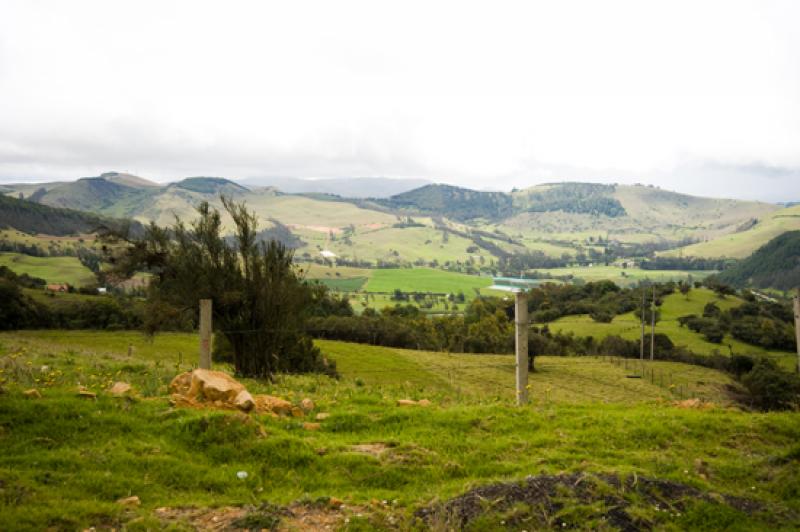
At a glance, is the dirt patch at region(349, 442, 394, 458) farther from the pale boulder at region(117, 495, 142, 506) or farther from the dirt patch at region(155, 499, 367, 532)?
the pale boulder at region(117, 495, 142, 506)

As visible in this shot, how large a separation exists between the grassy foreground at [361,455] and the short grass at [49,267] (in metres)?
121

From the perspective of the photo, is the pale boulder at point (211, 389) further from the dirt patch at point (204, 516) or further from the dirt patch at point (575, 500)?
the dirt patch at point (575, 500)

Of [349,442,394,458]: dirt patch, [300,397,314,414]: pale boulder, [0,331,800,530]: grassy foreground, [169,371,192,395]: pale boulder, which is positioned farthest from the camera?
[169,371,192,395]: pale boulder

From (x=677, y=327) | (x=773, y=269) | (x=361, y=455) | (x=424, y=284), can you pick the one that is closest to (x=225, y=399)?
(x=361, y=455)

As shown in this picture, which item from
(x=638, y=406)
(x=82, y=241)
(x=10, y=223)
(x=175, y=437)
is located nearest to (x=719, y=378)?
(x=638, y=406)

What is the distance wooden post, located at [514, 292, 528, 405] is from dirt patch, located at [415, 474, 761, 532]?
14.8ft

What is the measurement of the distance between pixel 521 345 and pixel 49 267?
148 metres

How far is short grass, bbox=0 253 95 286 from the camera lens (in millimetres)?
118438

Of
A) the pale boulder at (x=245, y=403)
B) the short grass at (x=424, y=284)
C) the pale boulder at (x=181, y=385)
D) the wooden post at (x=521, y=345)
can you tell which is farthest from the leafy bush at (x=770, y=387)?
the short grass at (x=424, y=284)

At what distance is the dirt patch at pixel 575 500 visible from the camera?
6.55m

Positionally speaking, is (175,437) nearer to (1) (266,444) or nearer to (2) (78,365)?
(1) (266,444)

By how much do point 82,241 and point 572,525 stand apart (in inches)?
8298

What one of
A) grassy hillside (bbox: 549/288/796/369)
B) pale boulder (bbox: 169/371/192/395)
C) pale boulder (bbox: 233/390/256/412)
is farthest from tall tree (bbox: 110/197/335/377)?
grassy hillside (bbox: 549/288/796/369)

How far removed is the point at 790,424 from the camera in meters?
10.4
